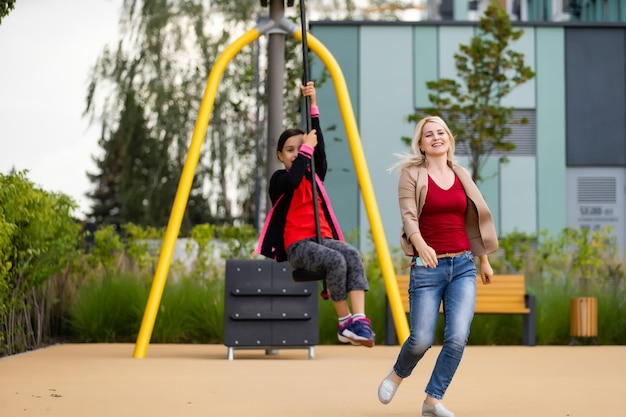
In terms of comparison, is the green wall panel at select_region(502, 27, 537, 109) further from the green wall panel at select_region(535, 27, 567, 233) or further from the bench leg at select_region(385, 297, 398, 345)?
the bench leg at select_region(385, 297, 398, 345)

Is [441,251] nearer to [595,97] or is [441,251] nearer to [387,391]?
[387,391]

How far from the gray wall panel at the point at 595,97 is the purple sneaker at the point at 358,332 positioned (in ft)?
68.4

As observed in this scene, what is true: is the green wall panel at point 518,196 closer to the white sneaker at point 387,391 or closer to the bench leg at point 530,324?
the bench leg at point 530,324

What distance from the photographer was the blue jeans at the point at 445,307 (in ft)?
19.6

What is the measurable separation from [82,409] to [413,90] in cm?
2040

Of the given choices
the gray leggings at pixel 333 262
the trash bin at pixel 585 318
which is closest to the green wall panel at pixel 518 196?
the trash bin at pixel 585 318

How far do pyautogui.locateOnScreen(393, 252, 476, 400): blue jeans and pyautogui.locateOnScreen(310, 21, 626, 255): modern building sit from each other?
19.6 m

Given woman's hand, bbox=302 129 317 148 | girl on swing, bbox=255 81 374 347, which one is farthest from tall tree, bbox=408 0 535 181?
woman's hand, bbox=302 129 317 148

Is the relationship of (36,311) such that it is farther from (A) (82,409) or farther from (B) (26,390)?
(A) (82,409)

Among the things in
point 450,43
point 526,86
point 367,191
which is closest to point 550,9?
point 526,86

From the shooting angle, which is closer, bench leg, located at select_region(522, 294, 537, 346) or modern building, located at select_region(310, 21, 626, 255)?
bench leg, located at select_region(522, 294, 537, 346)

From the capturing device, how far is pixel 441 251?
604 cm

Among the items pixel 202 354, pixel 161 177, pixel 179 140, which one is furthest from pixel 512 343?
pixel 161 177

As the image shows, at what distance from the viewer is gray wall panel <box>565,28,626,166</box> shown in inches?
1035
